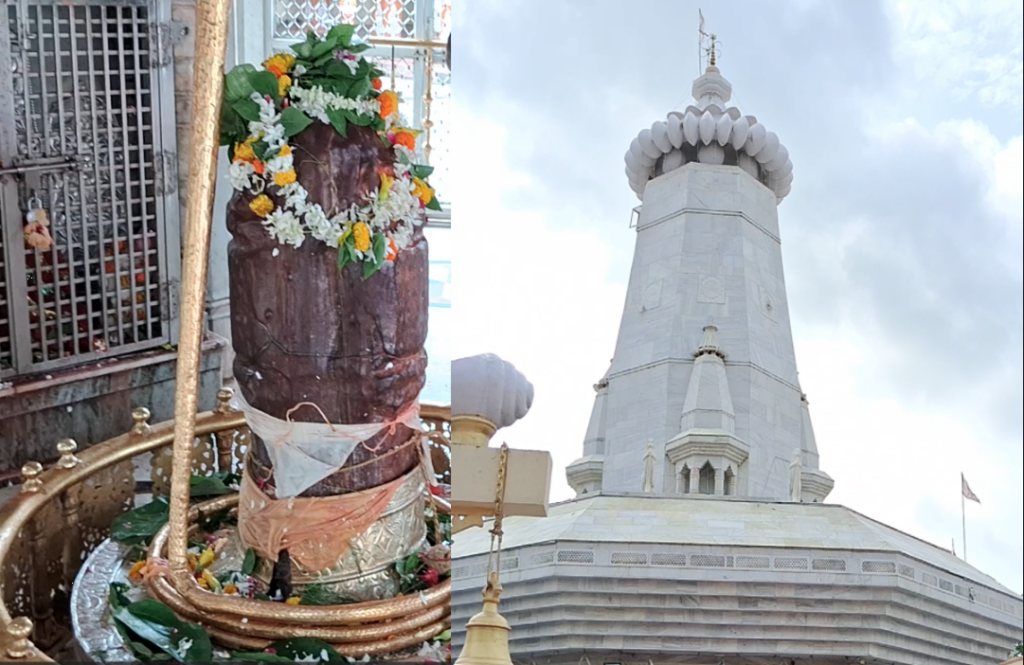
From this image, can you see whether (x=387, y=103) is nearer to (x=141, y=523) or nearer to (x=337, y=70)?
(x=337, y=70)

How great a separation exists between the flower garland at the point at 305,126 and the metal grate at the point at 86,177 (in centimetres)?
32

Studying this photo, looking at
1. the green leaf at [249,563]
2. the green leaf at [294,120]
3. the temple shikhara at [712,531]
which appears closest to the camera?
the green leaf at [294,120]

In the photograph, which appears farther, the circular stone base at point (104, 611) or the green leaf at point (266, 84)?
the circular stone base at point (104, 611)

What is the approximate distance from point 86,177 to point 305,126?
0.56 metres

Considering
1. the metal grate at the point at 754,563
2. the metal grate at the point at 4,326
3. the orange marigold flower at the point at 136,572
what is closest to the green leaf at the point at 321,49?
the metal grate at the point at 4,326

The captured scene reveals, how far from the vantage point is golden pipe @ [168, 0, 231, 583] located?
5.43 feet

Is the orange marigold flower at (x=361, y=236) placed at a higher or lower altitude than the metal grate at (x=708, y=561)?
higher

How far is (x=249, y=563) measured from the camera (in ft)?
6.09

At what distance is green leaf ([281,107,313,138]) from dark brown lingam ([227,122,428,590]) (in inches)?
1.0

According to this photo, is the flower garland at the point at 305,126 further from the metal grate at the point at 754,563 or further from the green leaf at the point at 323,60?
the metal grate at the point at 754,563

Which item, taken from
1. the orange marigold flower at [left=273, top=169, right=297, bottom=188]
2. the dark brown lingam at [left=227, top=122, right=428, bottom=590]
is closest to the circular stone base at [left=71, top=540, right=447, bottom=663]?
the dark brown lingam at [left=227, top=122, right=428, bottom=590]

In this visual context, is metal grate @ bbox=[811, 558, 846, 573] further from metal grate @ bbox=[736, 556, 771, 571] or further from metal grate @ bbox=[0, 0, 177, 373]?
metal grate @ bbox=[0, 0, 177, 373]

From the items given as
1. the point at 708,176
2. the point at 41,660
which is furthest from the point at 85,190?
the point at 708,176

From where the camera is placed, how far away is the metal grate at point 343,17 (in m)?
1.80
